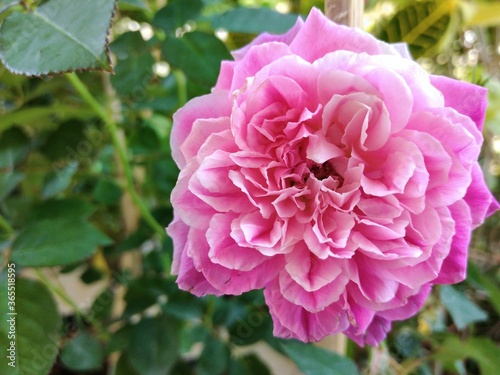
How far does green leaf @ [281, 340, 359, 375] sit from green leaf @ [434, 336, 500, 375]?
0.21 m

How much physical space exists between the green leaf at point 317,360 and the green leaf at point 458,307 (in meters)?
0.16

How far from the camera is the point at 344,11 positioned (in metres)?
0.26

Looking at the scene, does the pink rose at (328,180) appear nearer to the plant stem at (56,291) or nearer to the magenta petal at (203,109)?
the magenta petal at (203,109)

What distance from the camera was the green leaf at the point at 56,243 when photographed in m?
0.36

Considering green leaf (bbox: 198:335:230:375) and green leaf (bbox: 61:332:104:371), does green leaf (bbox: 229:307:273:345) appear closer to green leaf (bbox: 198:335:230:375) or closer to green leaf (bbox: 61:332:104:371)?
green leaf (bbox: 198:335:230:375)

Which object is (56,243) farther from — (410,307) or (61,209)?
(410,307)

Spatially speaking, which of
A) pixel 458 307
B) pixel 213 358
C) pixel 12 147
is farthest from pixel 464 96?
pixel 12 147

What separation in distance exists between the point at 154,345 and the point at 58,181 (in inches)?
8.7

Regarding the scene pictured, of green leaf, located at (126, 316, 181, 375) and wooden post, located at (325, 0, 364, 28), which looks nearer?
wooden post, located at (325, 0, 364, 28)

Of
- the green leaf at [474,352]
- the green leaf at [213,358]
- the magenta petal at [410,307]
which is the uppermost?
the magenta petal at [410,307]

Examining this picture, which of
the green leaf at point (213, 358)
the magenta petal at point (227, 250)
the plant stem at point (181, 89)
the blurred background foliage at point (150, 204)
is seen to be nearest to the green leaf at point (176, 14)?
the blurred background foliage at point (150, 204)

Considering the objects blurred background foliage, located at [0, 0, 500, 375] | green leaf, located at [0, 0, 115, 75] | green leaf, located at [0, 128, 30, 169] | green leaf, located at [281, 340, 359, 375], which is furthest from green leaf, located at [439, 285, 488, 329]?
green leaf, located at [0, 128, 30, 169]

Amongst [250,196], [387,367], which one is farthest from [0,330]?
[387,367]

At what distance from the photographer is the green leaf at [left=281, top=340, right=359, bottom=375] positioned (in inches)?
12.4
